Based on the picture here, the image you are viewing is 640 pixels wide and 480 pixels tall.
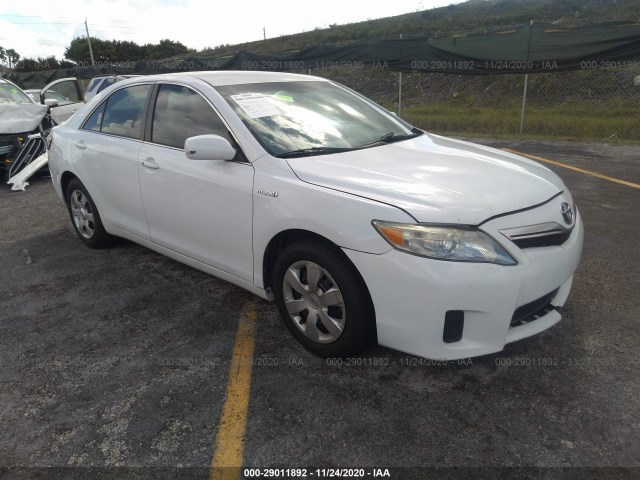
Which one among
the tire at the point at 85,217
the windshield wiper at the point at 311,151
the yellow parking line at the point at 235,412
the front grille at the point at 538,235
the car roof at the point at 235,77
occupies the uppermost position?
the car roof at the point at 235,77

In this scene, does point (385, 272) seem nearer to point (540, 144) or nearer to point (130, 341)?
point (130, 341)

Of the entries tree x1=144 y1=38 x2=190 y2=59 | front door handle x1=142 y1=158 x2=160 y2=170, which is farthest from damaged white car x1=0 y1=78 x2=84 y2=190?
tree x1=144 y1=38 x2=190 y2=59

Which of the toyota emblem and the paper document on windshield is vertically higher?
the paper document on windshield

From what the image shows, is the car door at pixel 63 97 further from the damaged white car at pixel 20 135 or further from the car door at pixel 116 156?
the car door at pixel 116 156

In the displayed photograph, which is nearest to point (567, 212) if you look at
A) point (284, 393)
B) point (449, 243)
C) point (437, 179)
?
point (437, 179)

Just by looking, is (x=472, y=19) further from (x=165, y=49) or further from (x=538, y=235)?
(x=165, y=49)

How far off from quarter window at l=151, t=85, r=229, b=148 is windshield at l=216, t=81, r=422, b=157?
6.4 inches

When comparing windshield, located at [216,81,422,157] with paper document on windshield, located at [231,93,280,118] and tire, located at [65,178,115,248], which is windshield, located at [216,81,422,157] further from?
tire, located at [65,178,115,248]

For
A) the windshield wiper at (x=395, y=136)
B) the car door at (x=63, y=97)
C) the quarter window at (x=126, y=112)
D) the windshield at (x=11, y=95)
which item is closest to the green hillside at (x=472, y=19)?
the car door at (x=63, y=97)

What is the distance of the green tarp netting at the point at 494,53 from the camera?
912 centimetres

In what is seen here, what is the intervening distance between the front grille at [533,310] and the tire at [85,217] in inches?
146

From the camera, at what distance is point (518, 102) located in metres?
16.0

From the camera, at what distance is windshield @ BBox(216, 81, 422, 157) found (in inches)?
121

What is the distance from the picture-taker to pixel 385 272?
237cm
